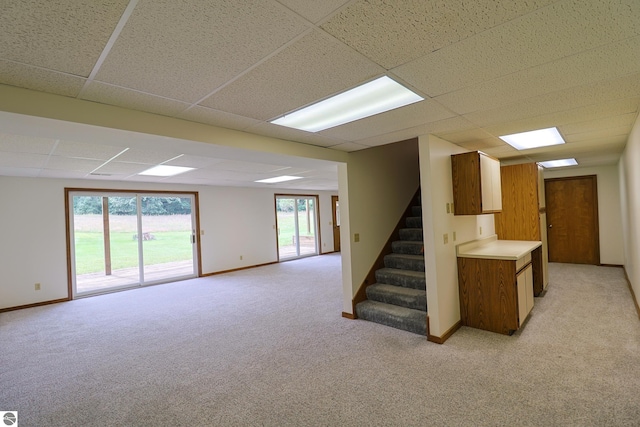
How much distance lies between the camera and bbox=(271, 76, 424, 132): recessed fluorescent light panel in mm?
2064

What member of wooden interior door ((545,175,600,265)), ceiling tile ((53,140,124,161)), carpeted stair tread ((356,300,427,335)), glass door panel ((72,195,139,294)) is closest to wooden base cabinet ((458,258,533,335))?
carpeted stair tread ((356,300,427,335))

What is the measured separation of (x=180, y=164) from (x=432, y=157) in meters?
3.50

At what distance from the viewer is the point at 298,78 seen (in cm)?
180

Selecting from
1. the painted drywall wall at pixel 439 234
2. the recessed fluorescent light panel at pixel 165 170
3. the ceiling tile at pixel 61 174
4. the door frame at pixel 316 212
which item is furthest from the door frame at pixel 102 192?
the painted drywall wall at pixel 439 234

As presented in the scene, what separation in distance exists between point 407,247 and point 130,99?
3.84 metres

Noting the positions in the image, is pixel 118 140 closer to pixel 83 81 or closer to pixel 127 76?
pixel 83 81

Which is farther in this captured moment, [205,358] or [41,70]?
[205,358]

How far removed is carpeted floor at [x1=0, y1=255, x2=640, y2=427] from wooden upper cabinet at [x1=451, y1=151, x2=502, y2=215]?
1436mm

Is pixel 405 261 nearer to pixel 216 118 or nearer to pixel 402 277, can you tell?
pixel 402 277

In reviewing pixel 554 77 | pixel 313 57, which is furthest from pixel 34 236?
pixel 554 77

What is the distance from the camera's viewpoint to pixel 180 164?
4434mm

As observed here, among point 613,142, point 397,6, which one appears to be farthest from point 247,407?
point 613,142

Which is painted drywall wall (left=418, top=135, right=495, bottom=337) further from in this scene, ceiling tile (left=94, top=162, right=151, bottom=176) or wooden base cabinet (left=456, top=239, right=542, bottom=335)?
ceiling tile (left=94, top=162, right=151, bottom=176)

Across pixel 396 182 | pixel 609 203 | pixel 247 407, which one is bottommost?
pixel 247 407
